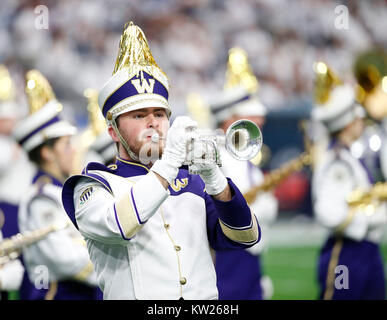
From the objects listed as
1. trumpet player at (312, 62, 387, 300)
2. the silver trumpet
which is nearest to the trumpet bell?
the silver trumpet

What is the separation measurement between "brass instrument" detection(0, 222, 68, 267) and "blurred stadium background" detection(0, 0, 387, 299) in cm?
508

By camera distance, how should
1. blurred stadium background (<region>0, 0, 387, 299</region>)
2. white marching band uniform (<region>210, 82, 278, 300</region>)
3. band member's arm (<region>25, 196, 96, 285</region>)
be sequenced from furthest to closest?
blurred stadium background (<region>0, 0, 387, 299</region>) → white marching band uniform (<region>210, 82, 278, 300</region>) → band member's arm (<region>25, 196, 96, 285</region>)

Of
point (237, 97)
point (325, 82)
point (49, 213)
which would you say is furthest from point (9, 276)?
point (325, 82)

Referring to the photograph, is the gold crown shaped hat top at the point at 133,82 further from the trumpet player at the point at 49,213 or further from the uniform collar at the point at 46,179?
the uniform collar at the point at 46,179

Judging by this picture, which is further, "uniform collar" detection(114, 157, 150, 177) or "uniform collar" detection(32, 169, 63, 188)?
"uniform collar" detection(32, 169, 63, 188)

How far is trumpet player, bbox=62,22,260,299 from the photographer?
237cm

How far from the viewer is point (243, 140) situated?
2.47 meters

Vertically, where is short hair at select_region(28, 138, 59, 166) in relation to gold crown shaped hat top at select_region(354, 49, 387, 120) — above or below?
below

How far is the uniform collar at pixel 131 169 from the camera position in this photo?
261 cm

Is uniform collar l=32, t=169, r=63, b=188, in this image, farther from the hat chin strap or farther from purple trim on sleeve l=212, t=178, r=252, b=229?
purple trim on sleeve l=212, t=178, r=252, b=229

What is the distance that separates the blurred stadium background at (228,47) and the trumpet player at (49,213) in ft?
14.9

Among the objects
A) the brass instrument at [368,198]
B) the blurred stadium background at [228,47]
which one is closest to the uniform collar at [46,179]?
the brass instrument at [368,198]

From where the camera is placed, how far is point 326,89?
19.3ft

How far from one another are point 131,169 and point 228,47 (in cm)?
876
